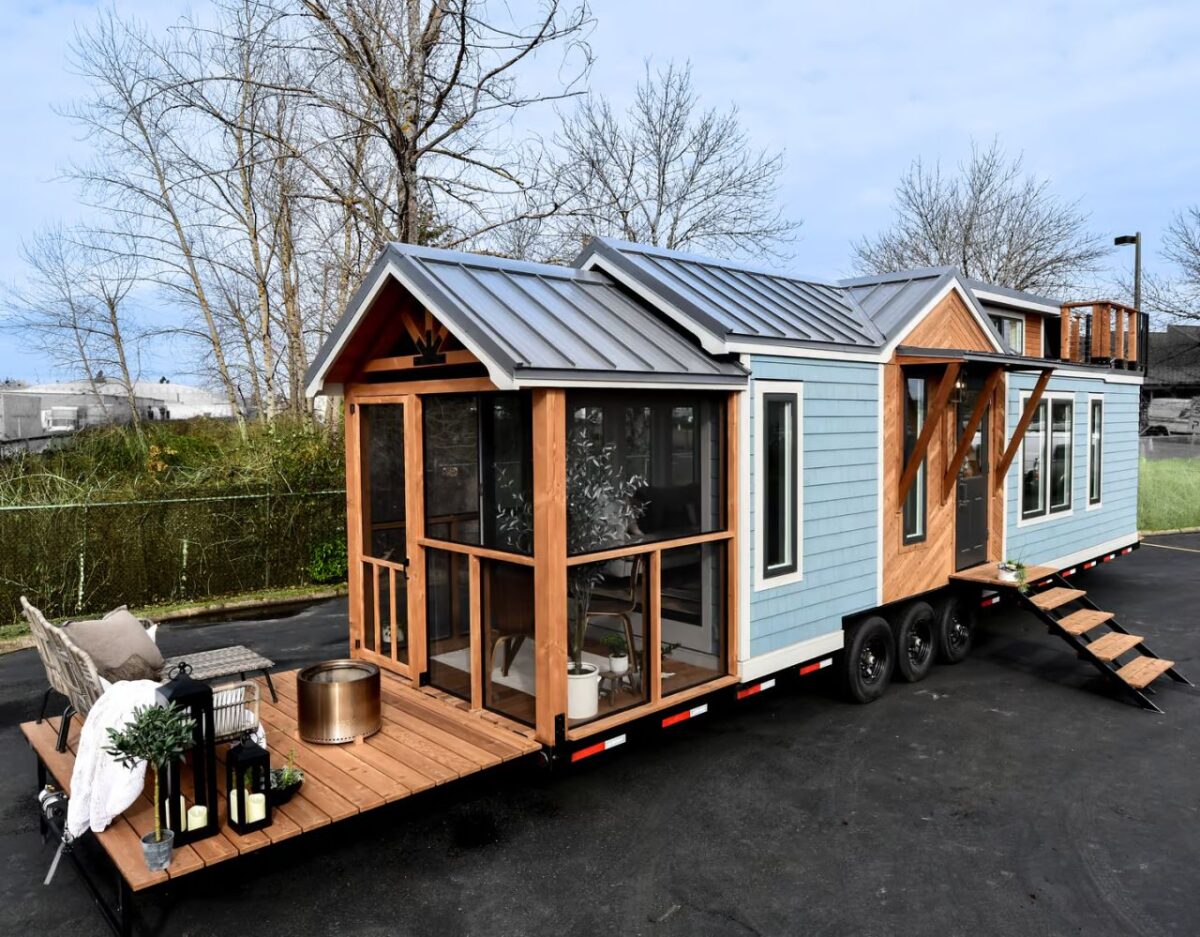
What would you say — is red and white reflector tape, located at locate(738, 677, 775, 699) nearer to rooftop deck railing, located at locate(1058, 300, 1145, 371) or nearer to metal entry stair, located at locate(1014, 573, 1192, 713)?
metal entry stair, located at locate(1014, 573, 1192, 713)

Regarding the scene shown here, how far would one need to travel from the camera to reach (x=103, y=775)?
4102 millimetres

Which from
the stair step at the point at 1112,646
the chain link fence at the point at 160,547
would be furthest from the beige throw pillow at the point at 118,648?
the stair step at the point at 1112,646

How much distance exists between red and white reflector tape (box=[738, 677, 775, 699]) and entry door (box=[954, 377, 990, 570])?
3.12 metres

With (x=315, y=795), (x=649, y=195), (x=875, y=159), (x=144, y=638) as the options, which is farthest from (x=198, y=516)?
(x=875, y=159)

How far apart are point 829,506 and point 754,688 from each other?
1591mm

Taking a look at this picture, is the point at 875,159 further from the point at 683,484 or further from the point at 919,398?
the point at 683,484

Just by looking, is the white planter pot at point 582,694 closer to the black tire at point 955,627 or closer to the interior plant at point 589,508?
the interior plant at point 589,508

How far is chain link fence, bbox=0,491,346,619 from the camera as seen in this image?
33.0 ft

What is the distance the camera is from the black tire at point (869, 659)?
7055mm

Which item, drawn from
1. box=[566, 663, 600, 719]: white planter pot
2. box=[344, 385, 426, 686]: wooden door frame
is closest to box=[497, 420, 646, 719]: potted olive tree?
box=[566, 663, 600, 719]: white planter pot

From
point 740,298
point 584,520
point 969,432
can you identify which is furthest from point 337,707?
point 969,432

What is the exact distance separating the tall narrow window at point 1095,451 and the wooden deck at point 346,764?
8767 millimetres

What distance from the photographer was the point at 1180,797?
5504 millimetres

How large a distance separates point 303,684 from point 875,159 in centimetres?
2844
